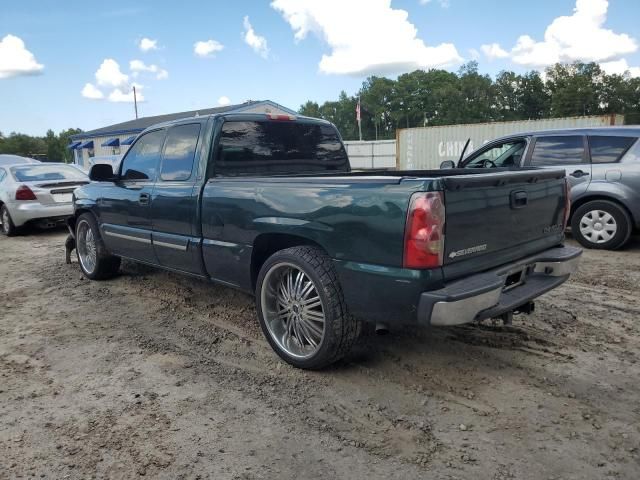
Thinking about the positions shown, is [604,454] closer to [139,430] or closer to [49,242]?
[139,430]

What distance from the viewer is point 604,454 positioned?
2.51 m

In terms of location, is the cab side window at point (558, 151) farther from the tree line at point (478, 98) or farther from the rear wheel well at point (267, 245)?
the tree line at point (478, 98)

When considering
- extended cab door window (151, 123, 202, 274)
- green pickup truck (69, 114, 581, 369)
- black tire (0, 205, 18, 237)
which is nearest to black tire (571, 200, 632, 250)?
green pickup truck (69, 114, 581, 369)

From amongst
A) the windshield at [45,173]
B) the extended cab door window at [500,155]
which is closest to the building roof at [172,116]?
the windshield at [45,173]

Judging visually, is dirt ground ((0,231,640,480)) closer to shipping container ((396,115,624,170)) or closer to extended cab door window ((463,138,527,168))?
extended cab door window ((463,138,527,168))

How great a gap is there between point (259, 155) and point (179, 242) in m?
1.04

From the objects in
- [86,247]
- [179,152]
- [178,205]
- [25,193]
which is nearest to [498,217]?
[178,205]

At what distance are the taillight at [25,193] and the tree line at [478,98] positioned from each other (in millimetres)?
59063

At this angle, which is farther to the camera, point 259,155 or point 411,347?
point 259,155

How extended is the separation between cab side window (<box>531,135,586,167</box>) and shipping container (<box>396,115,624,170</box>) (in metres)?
12.4

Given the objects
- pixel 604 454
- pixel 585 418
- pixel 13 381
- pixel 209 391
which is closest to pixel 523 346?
pixel 585 418

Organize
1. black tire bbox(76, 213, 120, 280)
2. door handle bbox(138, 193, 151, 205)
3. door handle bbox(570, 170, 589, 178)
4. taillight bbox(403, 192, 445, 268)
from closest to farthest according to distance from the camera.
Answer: taillight bbox(403, 192, 445, 268)
door handle bbox(138, 193, 151, 205)
black tire bbox(76, 213, 120, 280)
door handle bbox(570, 170, 589, 178)

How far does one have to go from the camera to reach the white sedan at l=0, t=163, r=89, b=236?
966cm

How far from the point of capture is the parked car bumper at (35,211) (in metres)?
9.62
